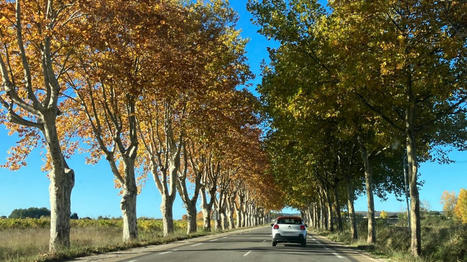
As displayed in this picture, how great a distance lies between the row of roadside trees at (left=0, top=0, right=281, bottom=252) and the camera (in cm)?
1571

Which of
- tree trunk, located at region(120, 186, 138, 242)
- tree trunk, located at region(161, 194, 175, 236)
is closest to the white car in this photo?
tree trunk, located at region(120, 186, 138, 242)

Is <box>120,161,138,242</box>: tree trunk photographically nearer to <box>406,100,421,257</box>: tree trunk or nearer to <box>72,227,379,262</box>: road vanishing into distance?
<box>72,227,379,262</box>: road vanishing into distance

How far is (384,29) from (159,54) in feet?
29.9

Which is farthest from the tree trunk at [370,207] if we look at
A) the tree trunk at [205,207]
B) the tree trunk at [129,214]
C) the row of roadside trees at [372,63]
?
the tree trunk at [205,207]

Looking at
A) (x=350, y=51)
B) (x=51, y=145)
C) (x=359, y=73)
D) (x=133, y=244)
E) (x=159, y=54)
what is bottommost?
(x=133, y=244)

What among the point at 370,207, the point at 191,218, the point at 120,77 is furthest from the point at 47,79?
the point at 191,218

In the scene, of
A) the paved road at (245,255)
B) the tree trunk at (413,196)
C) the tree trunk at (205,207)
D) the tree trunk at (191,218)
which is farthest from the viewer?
the tree trunk at (205,207)

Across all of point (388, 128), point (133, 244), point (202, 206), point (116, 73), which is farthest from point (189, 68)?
point (202, 206)

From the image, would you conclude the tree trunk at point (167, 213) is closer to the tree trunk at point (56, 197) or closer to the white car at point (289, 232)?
the white car at point (289, 232)

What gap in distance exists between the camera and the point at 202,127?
27875 mm

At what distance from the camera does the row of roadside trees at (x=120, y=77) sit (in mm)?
15711

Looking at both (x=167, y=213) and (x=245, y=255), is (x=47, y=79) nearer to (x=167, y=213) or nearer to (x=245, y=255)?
(x=245, y=255)

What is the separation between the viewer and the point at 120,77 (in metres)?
17.4

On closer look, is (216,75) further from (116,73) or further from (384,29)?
(384,29)
